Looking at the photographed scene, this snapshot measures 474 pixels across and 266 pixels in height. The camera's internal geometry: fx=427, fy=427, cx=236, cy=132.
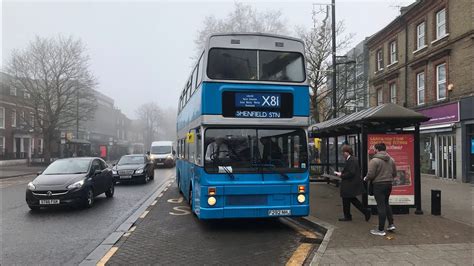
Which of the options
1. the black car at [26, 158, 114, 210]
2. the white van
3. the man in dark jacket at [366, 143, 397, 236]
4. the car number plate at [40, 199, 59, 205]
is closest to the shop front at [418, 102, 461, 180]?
the man in dark jacket at [366, 143, 397, 236]

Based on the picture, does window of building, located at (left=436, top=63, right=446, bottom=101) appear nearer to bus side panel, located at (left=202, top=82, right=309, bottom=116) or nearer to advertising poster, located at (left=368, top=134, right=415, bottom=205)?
advertising poster, located at (left=368, top=134, right=415, bottom=205)

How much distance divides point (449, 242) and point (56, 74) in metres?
39.7

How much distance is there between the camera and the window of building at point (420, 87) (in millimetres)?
23109

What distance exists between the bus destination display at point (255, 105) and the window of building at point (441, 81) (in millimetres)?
15220

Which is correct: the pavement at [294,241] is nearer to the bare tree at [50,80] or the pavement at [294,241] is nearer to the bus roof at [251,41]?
the bus roof at [251,41]

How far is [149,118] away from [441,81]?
88690 millimetres

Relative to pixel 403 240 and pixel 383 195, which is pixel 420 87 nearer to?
pixel 383 195

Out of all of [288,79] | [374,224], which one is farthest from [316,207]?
[288,79]

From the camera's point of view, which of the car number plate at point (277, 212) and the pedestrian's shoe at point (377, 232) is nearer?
the pedestrian's shoe at point (377, 232)

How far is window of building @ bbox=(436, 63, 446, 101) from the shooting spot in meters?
20.8

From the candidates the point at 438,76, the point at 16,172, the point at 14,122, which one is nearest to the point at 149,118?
the point at 14,122

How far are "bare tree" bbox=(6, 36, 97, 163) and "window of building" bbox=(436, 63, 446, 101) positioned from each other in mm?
31806

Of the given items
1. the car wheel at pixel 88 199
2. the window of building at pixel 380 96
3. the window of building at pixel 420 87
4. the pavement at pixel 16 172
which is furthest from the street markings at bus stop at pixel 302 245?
the pavement at pixel 16 172

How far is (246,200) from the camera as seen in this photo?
332 inches
